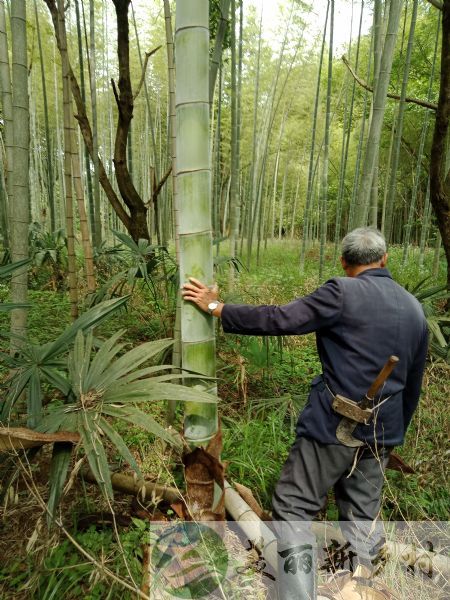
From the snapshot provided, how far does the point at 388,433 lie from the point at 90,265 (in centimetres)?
202

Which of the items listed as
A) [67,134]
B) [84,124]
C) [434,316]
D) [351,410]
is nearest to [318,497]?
[351,410]

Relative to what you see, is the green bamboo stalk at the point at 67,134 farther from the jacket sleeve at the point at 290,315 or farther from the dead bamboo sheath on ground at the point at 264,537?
the dead bamboo sheath on ground at the point at 264,537

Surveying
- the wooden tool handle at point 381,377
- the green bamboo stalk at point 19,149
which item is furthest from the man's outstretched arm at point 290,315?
the green bamboo stalk at point 19,149

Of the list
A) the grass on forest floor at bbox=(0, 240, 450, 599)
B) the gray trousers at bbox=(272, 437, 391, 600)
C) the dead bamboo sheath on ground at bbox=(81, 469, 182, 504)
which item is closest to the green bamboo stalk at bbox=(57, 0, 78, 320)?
the grass on forest floor at bbox=(0, 240, 450, 599)

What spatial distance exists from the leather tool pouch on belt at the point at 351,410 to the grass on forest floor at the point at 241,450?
26cm

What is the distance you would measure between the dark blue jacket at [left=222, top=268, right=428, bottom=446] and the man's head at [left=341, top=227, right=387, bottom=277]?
43 mm

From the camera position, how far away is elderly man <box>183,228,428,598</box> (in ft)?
4.43

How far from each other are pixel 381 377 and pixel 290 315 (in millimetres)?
368

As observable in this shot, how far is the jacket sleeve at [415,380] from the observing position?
148 cm

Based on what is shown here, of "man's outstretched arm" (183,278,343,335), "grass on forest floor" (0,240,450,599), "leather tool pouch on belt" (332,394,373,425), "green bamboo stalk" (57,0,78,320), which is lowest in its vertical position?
"grass on forest floor" (0,240,450,599)

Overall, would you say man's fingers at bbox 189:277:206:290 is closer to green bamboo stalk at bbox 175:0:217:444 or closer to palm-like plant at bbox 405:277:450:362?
green bamboo stalk at bbox 175:0:217:444

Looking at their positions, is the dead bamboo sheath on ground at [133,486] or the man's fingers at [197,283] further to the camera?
the dead bamboo sheath on ground at [133,486]

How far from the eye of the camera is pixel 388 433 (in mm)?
1439

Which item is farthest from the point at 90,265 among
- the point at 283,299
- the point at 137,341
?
the point at 283,299
